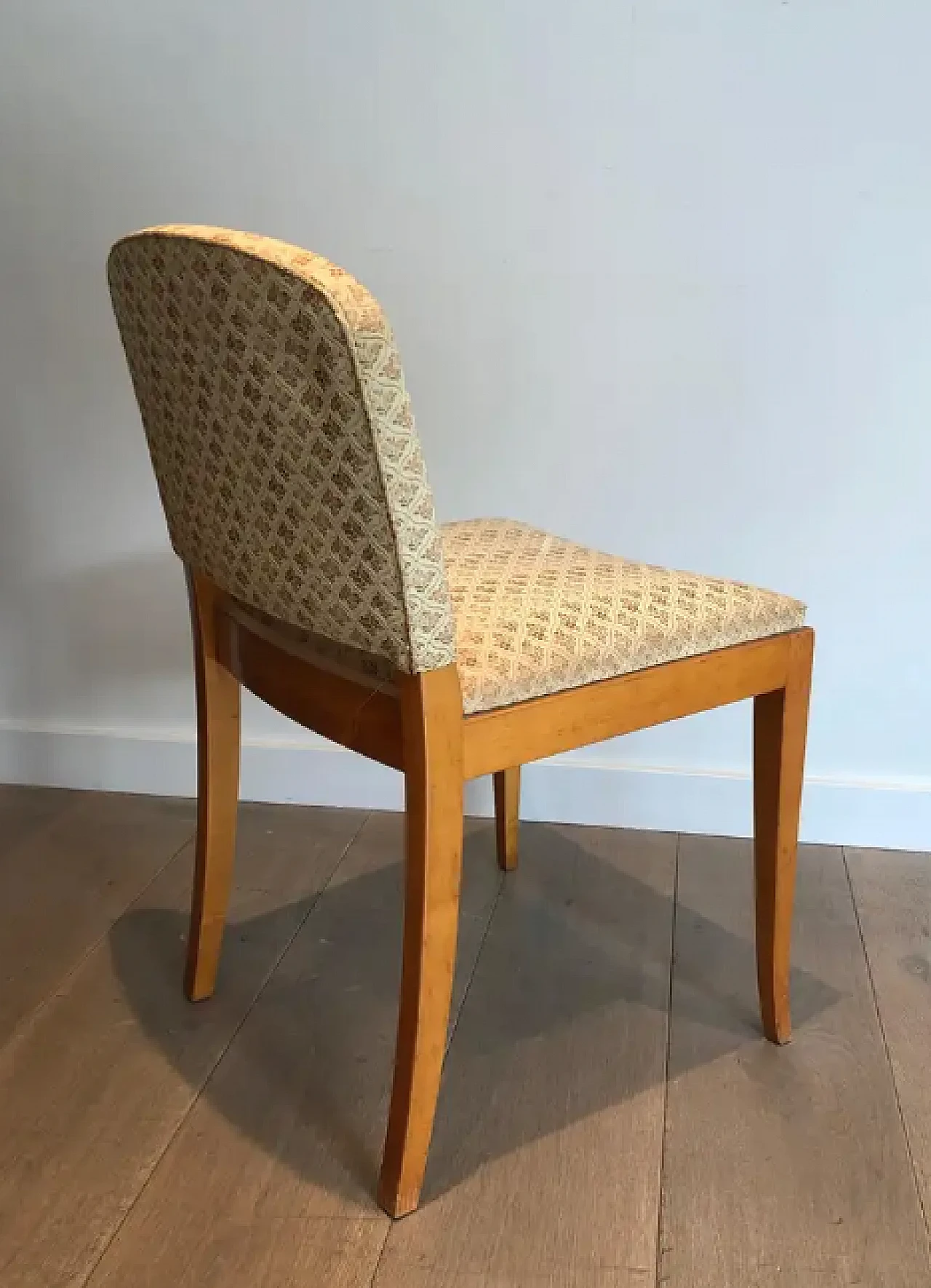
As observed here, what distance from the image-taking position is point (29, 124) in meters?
1.62

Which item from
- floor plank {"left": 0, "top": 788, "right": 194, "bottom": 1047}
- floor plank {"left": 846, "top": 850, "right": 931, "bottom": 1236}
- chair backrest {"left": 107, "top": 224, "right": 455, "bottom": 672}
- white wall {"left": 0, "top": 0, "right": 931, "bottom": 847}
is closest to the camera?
chair backrest {"left": 107, "top": 224, "right": 455, "bottom": 672}

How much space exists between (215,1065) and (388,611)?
58 cm

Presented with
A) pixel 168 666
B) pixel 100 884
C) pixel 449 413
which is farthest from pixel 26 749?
pixel 449 413

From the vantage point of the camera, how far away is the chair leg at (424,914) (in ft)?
2.93

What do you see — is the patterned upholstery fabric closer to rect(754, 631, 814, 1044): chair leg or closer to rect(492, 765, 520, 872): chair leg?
rect(754, 631, 814, 1044): chair leg

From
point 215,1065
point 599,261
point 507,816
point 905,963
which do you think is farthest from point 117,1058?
point 599,261

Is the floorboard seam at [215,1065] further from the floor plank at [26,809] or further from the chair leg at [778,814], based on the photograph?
the chair leg at [778,814]

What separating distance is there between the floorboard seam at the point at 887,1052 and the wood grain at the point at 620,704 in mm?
414

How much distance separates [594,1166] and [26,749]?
119cm

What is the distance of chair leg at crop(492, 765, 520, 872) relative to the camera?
1.56m

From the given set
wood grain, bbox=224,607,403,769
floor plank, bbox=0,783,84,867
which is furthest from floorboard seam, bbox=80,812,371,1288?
wood grain, bbox=224,607,403,769

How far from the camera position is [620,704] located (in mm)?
1015

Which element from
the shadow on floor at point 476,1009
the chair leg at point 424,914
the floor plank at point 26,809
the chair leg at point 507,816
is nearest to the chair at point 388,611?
the chair leg at point 424,914

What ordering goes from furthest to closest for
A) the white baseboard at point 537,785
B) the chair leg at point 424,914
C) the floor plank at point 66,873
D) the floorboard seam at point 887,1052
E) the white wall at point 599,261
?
the white baseboard at point 537,785 < the white wall at point 599,261 < the floor plank at point 66,873 < the floorboard seam at point 887,1052 < the chair leg at point 424,914
